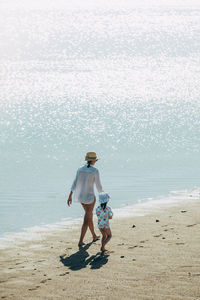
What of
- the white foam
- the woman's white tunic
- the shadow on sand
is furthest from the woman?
the white foam

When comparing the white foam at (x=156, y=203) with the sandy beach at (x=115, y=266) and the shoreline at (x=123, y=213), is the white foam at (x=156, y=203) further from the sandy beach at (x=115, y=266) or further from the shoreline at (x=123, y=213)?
the sandy beach at (x=115, y=266)

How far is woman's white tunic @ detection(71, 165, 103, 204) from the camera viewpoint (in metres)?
12.3

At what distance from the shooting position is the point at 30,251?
12477mm

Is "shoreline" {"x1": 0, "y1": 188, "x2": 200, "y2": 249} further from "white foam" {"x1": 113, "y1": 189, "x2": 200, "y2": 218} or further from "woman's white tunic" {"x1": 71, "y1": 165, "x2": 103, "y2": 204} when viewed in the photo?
"woman's white tunic" {"x1": 71, "y1": 165, "x2": 103, "y2": 204}

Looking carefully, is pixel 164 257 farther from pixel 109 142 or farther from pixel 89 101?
pixel 89 101

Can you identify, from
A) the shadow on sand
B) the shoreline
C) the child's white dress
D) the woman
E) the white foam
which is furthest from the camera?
the white foam

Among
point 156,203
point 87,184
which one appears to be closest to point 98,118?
point 156,203

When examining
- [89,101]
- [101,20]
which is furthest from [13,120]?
[101,20]

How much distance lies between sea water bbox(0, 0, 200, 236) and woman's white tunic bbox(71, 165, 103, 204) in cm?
365

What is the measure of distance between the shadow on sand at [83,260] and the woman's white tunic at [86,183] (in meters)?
1.10

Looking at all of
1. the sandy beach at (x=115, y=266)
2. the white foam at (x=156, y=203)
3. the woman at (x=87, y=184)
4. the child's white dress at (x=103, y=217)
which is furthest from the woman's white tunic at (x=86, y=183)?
the white foam at (x=156, y=203)

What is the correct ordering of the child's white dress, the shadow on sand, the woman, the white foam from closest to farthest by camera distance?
the shadow on sand
the child's white dress
the woman
the white foam

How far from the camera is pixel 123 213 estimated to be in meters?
16.5

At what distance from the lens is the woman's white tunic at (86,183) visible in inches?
484
